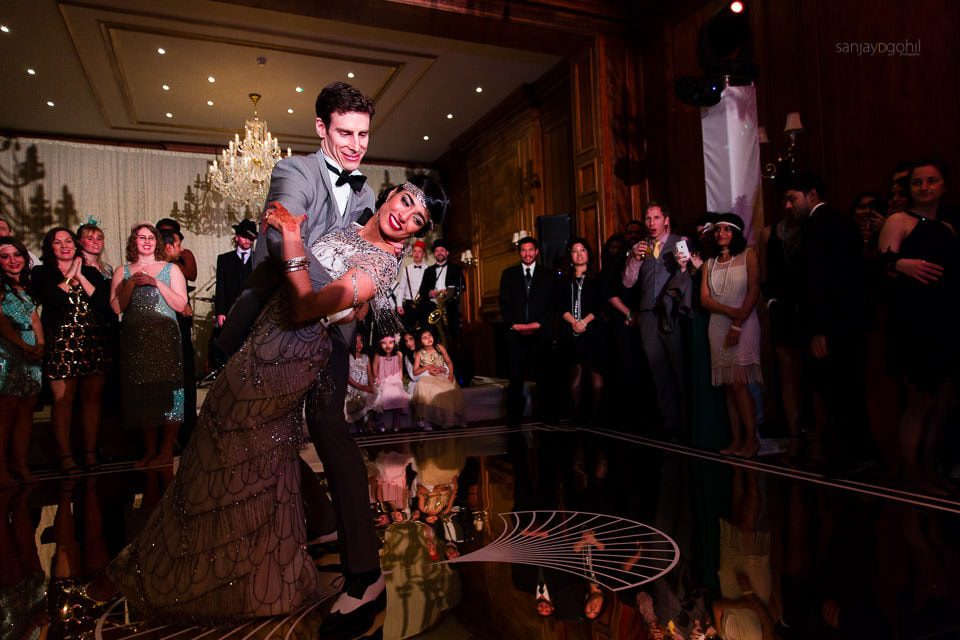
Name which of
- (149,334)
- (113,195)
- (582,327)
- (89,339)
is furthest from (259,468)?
(113,195)

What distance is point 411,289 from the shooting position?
827cm

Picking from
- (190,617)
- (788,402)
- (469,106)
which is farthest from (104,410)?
(469,106)

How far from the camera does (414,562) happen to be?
2.09 metres

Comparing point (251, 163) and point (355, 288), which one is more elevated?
point (251, 163)

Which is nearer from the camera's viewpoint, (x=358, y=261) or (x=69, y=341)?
(x=358, y=261)

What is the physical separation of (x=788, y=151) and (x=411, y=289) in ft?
16.4

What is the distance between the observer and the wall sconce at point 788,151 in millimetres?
4301

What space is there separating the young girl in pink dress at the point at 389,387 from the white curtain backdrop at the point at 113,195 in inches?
227

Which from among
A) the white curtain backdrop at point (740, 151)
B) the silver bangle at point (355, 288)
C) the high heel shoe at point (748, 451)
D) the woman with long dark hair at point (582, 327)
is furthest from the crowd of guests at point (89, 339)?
the white curtain backdrop at point (740, 151)

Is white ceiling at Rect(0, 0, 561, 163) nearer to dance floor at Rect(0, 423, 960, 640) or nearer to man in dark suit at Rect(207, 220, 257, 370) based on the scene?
man in dark suit at Rect(207, 220, 257, 370)

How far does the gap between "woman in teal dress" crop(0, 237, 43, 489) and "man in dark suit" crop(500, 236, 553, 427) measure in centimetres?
346

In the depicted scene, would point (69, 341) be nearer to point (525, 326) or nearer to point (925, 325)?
point (525, 326)

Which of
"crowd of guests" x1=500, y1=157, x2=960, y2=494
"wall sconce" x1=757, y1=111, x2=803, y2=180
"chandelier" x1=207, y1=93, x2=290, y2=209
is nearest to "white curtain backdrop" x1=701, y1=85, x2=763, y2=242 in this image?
"wall sconce" x1=757, y1=111, x2=803, y2=180

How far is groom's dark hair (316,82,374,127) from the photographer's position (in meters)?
1.86
